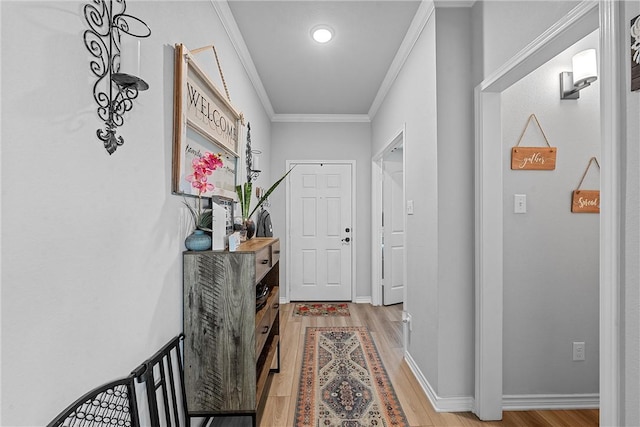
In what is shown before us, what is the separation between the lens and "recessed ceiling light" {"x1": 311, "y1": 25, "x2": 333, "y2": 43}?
244cm

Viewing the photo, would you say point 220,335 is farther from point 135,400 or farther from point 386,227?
point 386,227

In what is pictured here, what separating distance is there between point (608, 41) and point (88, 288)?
1.80 m

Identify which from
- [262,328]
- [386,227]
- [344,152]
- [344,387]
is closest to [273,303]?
[262,328]

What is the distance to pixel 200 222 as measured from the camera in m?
1.72

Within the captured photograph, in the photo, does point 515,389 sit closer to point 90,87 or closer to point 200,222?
point 200,222

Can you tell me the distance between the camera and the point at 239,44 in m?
2.57

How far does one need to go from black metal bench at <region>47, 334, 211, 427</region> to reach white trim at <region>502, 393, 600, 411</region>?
195 centimetres

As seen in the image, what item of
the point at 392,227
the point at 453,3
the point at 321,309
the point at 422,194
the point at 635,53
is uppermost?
the point at 453,3

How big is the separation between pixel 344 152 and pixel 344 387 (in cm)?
315

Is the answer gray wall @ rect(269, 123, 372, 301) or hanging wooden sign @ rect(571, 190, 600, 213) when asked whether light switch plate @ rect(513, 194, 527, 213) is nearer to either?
hanging wooden sign @ rect(571, 190, 600, 213)

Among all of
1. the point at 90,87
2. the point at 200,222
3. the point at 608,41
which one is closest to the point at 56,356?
the point at 90,87

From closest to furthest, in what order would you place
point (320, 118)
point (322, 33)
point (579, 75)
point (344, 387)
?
1. point (579, 75)
2. point (344, 387)
3. point (322, 33)
4. point (320, 118)

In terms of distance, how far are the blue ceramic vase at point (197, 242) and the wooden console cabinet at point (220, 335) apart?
78 mm

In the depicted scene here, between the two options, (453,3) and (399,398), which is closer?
(453,3)
